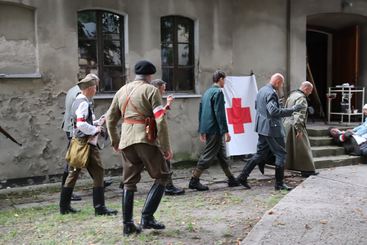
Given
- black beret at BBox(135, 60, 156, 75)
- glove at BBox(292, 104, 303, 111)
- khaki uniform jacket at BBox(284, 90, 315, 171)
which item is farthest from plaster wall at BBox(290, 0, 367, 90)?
black beret at BBox(135, 60, 156, 75)

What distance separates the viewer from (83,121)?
5840 millimetres

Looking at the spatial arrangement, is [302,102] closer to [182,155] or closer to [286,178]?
[286,178]

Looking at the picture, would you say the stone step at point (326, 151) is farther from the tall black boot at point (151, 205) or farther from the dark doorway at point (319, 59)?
the tall black boot at point (151, 205)

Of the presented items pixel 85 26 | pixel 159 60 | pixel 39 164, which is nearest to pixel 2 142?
pixel 39 164

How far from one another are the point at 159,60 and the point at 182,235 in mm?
4799

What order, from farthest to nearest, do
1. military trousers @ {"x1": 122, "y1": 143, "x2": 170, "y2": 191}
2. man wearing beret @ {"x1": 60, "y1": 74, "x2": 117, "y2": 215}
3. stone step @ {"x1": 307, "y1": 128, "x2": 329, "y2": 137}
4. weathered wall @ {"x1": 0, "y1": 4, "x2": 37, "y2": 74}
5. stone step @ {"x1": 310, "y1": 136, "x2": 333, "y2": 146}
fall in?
1. stone step @ {"x1": 307, "y1": 128, "x2": 329, "y2": 137}
2. stone step @ {"x1": 310, "y1": 136, "x2": 333, "y2": 146}
3. weathered wall @ {"x1": 0, "y1": 4, "x2": 37, "y2": 74}
4. man wearing beret @ {"x1": 60, "y1": 74, "x2": 117, "y2": 215}
5. military trousers @ {"x1": 122, "y1": 143, "x2": 170, "y2": 191}

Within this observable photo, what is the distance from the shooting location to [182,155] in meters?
9.66

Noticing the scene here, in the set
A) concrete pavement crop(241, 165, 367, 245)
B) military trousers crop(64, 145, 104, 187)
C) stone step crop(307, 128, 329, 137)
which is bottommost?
concrete pavement crop(241, 165, 367, 245)

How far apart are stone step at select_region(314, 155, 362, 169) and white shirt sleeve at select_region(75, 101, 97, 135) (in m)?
5.23

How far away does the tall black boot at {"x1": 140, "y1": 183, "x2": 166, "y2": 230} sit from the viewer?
5191 millimetres

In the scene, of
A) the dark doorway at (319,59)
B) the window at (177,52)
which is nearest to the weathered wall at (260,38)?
the window at (177,52)

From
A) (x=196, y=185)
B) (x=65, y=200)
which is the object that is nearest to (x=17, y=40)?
(x=65, y=200)

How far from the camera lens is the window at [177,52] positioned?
31.6ft

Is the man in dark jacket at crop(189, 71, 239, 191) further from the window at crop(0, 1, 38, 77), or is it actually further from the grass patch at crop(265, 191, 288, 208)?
the window at crop(0, 1, 38, 77)
